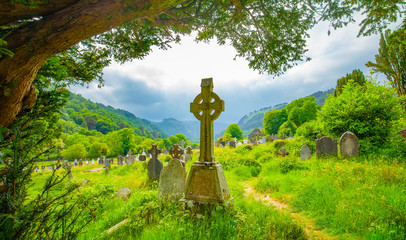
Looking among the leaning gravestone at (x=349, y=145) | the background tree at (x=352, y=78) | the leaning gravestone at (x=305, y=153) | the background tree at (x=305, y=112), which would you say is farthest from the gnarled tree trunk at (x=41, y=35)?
the background tree at (x=305, y=112)

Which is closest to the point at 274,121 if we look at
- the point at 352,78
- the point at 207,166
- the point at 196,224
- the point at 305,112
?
the point at 305,112

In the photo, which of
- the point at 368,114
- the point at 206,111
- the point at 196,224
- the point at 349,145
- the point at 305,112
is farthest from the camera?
the point at 305,112

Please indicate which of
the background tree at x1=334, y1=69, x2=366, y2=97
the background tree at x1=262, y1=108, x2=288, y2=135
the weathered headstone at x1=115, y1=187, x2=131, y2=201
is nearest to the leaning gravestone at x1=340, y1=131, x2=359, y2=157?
the weathered headstone at x1=115, y1=187, x2=131, y2=201

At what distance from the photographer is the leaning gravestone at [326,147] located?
9.20 m

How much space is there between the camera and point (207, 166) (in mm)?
4184

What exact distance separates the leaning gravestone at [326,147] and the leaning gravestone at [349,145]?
45 cm

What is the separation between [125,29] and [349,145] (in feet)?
33.8

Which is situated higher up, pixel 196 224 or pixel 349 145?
pixel 349 145

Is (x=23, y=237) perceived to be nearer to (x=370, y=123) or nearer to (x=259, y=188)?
(x=259, y=188)

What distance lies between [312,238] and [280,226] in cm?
61

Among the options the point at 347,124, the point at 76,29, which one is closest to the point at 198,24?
the point at 76,29

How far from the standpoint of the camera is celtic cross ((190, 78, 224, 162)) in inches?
176

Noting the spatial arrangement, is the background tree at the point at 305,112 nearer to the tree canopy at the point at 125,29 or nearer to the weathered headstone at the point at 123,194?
the tree canopy at the point at 125,29

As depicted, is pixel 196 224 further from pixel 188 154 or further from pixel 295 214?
pixel 188 154
